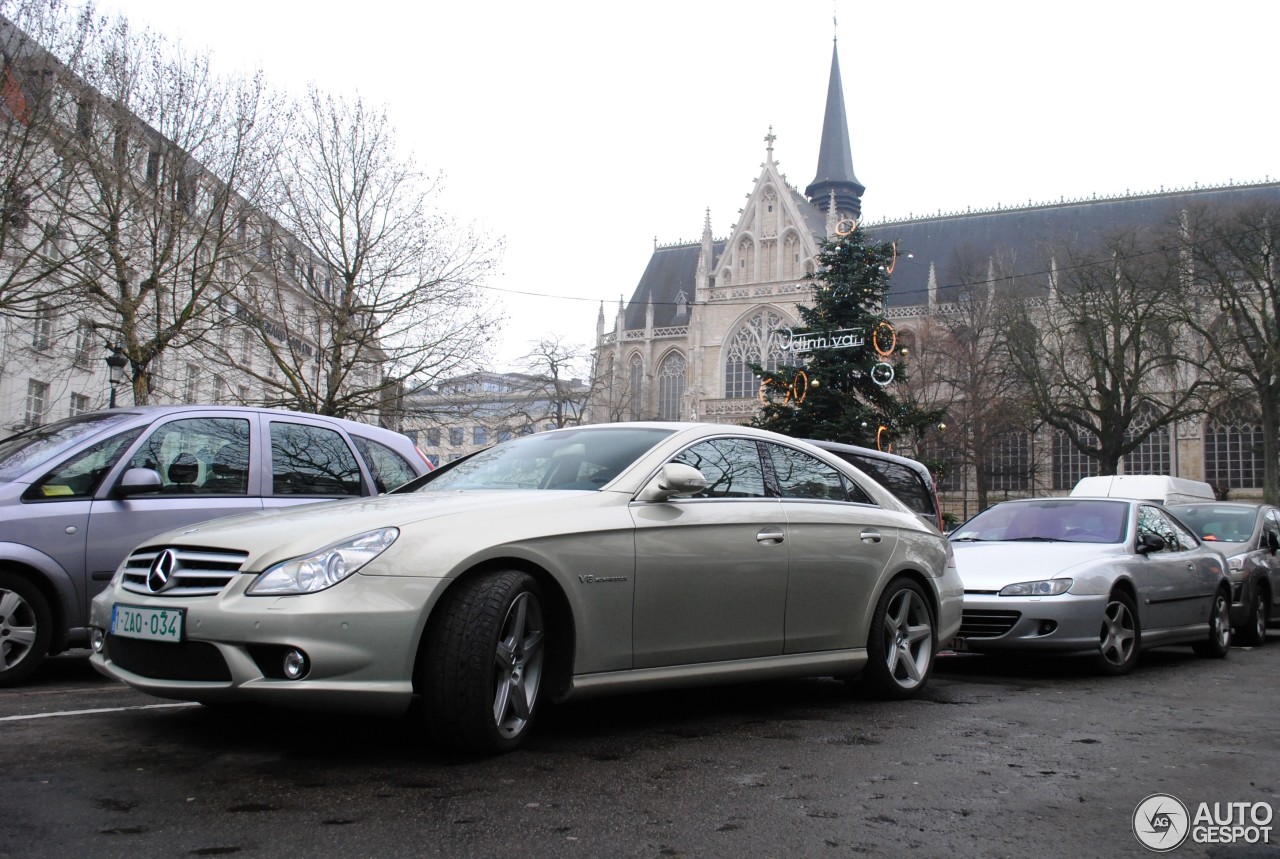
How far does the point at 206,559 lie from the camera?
4.07 meters

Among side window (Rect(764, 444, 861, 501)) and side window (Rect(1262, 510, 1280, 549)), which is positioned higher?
side window (Rect(764, 444, 861, 501))

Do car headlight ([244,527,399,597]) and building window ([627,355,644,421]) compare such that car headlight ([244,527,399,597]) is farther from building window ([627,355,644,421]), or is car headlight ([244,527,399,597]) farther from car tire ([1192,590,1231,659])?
building window ([627,355,644,421])

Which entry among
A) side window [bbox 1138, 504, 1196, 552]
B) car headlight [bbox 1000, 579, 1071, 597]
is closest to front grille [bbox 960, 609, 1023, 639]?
car headlight [bbox 1000, 579, 1071, 597]

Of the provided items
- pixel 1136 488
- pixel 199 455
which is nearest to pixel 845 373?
pixel 1136 488

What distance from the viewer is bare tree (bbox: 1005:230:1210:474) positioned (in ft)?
124

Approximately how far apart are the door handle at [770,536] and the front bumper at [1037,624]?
9.15ft

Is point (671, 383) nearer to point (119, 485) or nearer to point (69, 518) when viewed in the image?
point (119, 485)

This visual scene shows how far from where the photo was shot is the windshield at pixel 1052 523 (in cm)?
886

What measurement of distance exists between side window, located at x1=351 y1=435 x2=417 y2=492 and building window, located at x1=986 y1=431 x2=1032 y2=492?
42439 mm

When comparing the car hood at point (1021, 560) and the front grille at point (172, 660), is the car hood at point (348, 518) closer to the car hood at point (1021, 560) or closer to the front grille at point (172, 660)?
the front grille at point (172, 660)

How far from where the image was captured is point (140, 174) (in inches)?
882

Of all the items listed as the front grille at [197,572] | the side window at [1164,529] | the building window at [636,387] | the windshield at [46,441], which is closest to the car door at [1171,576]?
the side window at [1164,529]

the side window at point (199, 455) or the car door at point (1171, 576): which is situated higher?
the side window at point (199, 455)

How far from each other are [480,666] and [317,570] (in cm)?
69
